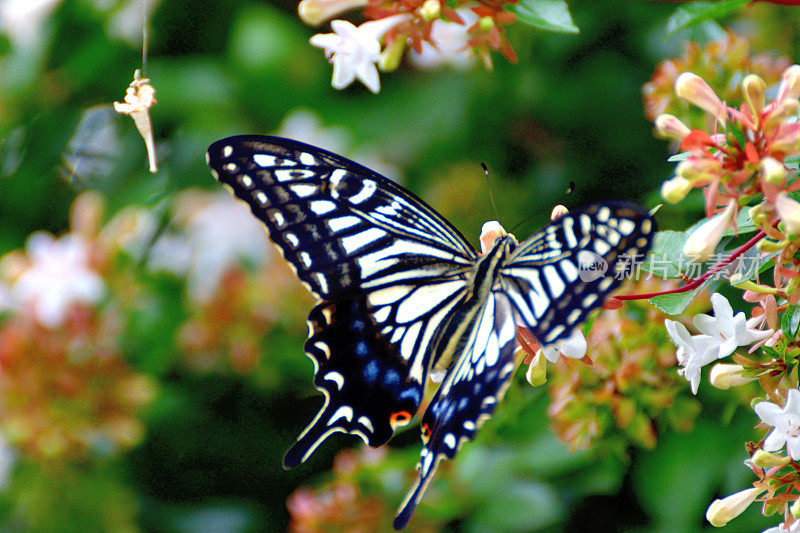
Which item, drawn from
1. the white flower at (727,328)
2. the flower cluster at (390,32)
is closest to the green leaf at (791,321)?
the white flower at (727,328)

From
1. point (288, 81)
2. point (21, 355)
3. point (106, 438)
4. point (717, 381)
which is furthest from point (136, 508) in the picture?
point (717, 381)

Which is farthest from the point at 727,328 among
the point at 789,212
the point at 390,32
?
the point at 390,32

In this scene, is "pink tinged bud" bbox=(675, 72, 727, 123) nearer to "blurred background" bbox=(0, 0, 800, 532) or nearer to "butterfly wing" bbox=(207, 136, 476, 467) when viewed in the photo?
"butterfly wing" bbox=(207, 136, 476, 467)

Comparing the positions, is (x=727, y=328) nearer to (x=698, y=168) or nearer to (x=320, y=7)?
(x=698, y=168)

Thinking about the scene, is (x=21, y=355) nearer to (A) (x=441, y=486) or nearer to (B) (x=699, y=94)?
(A) (x=441, y=486)

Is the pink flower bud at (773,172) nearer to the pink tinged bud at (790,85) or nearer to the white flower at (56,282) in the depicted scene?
the pink tinged bud at (790,85)

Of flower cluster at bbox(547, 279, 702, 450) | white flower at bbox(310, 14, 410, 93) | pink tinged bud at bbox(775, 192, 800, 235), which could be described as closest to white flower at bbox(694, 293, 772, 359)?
pink tinged bud at bbox(775, 192, 800, 235)
